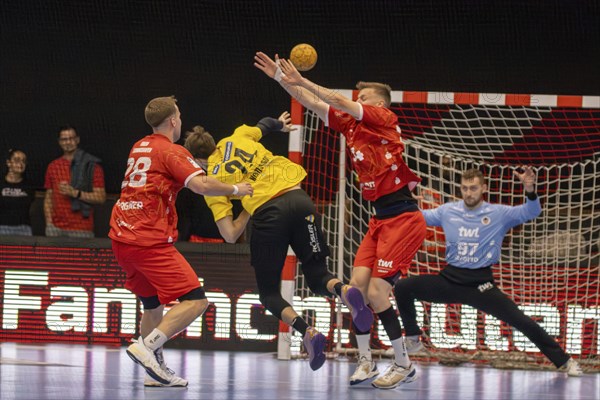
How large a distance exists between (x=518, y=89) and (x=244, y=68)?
3.76 m

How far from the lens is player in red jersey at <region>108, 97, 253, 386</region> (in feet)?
20.0

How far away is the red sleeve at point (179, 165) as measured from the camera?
6090mm

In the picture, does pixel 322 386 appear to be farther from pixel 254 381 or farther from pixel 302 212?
pixel 302 212

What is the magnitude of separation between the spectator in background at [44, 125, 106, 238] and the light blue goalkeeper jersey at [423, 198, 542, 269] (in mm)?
3903

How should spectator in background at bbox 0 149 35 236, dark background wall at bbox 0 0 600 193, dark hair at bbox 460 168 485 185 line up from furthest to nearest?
dark background wall at bbox 0 0 600 193 < spectator in background at bbox 0 149 35 236 < dark hair at bbox 460 168 485 185

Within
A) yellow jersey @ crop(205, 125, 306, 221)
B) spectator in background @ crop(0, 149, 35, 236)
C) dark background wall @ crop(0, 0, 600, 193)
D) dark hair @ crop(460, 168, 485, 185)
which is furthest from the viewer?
dark background wall @ crop(0, 0, 600, 193)

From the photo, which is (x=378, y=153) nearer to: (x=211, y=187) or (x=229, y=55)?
(x=211, y=187)

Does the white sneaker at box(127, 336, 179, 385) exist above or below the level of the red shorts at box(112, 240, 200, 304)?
below

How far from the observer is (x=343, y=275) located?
31.7ft

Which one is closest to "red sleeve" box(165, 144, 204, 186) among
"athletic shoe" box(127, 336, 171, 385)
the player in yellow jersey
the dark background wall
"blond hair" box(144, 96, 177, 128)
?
"blond hair" box(144, 96, 177, 128)

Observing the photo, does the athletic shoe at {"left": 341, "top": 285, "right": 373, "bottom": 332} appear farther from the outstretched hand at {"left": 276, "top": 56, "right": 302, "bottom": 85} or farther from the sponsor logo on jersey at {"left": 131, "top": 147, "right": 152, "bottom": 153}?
the sponsor logo on jersey at {"left": 131, "top": 147, "right": 152, "bottom": 153}

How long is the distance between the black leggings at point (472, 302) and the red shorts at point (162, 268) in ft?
8.18

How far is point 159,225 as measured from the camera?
6.19 meters

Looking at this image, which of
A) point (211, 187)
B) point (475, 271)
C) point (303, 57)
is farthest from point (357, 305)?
point (475, 271)
